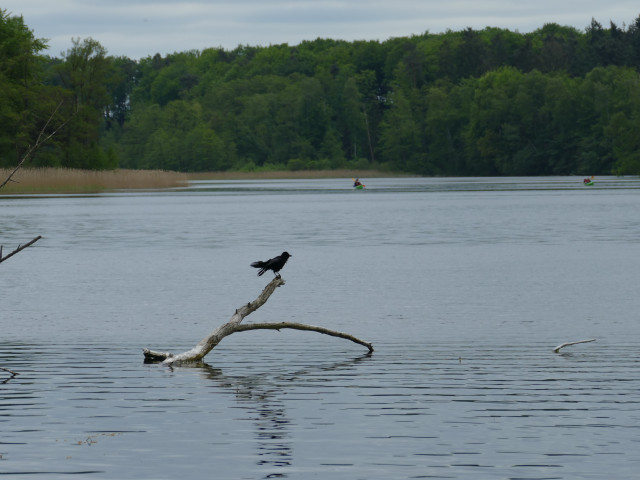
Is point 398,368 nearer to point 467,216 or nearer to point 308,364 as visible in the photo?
point 308,364

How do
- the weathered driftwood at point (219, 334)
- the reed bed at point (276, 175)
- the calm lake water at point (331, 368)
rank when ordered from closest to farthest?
the calm lake water at point (331, 368) < the weathered driftwood at point (219, 334) < the reed bed at point (276, 175)

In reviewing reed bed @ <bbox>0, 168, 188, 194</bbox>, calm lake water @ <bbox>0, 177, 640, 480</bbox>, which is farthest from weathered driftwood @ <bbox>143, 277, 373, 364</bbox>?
reed bed @ <bbox>0, 168, 188, 194</bbox>

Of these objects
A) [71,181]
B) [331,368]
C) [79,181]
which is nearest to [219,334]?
[331,368]

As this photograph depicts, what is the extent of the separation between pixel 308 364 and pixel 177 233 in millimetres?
34100

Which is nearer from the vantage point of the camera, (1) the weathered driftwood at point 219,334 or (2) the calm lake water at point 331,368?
(2) the calm lake water at point 331,368

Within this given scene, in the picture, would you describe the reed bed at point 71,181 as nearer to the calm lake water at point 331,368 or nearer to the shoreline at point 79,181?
the shoreline at point 79,181

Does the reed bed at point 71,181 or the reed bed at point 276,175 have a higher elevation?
the reed bed at point 71,181

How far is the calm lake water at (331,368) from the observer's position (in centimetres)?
1089

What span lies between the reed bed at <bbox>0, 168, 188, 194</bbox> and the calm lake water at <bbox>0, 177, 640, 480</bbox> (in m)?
53.8

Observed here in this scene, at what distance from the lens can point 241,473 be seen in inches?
406

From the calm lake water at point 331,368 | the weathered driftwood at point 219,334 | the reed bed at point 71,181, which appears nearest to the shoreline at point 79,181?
the reed bed at point 71,181

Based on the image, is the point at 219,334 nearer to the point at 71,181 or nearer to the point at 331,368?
the point at 331,368

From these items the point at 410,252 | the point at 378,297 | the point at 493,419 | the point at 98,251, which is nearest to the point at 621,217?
the point at 410,252

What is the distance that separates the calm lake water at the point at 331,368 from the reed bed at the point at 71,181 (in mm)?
53752
